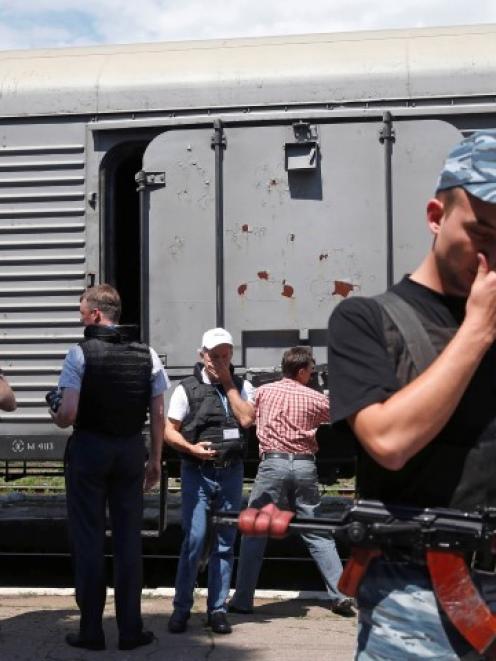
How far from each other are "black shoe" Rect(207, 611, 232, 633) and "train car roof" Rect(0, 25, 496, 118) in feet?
10.8

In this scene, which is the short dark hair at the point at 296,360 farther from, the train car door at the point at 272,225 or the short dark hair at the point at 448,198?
the short dark hair at the point at 448,198

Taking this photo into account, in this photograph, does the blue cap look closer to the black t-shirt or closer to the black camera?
the black t-shirt

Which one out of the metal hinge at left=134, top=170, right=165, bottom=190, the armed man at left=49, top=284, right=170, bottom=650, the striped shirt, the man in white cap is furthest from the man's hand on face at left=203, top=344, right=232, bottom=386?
the metal hinge at left=134, top=170, right=165, bottom=190

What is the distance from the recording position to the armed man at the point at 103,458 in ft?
19.5

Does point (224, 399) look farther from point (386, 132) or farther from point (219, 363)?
point (386, 132)

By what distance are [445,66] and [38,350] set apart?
10.9 feet

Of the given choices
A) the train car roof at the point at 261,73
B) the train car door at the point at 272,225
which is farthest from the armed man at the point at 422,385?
the train car roof at the point at 261,73

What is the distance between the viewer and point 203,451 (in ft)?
21.1

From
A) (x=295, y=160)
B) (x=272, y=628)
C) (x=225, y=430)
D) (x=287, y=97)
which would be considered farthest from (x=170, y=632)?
(x=287, y=97)

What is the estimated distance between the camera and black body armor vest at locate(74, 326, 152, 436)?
5.94m

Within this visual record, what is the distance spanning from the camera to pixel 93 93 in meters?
7.75

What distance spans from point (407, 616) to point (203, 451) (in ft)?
13.6

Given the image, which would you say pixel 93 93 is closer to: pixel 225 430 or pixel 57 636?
pixel 225 430

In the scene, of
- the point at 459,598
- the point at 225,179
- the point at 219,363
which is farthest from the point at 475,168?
the point at 225,179
